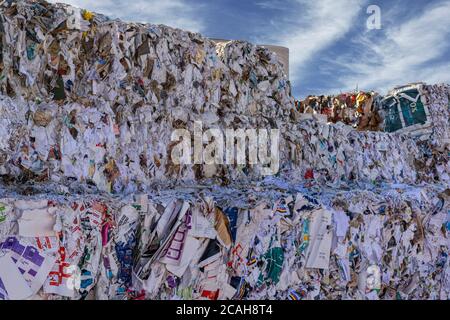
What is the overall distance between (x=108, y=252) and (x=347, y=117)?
5171mm

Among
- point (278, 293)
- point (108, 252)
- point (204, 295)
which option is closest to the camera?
point (108, 252)

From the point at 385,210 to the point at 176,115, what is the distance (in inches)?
70.8

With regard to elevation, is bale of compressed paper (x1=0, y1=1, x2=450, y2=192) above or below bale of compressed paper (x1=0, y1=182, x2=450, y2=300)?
above

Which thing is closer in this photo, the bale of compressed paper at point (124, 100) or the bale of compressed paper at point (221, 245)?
the bale of compressed paper at point (221, 245)

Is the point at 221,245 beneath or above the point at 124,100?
beneath

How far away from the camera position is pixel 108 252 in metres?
2.58

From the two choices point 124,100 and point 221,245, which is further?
point 124,100

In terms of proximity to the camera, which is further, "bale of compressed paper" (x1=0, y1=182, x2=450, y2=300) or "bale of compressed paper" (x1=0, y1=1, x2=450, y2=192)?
"bale of compressed paper" (x1=0, y1=1, x2=450, y2=192)

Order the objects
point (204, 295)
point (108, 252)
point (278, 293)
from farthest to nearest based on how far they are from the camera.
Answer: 1. point (278, 293)
2. point (204, 295)
3. point (108, 252)

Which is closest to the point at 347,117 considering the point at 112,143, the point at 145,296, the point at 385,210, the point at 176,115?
the point at 385,210
